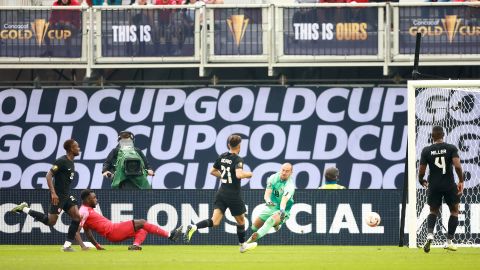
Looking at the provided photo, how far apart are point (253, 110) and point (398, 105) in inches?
118

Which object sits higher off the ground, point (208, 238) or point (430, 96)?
point (430, 96)

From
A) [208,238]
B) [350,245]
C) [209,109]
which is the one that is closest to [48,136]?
[209,109]

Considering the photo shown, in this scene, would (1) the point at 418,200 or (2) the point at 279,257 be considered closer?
(2) the point at 279,257

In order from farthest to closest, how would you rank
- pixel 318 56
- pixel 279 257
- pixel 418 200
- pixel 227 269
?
1. pixel 318 56
2. pixel 418 200
3. pixel 279 257
4. pixel 227 269

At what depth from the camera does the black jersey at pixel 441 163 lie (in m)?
20.5

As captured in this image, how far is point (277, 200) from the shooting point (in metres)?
22.2

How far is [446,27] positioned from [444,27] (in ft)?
0.13

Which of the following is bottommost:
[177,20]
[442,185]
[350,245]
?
[350,245]

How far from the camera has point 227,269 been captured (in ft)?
54.4

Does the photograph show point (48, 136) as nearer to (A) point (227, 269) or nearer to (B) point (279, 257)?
(B) point (279, 257)

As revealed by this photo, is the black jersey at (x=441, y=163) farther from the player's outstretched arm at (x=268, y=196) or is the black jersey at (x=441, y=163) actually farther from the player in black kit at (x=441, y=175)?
the player's outstretched arm at (x=268, y=196)

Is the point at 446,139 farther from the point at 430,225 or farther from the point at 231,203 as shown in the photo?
the point at 231,203

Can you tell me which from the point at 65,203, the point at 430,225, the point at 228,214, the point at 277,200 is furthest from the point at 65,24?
the point at 430,225

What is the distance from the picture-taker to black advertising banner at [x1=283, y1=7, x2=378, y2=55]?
91.2 feet
